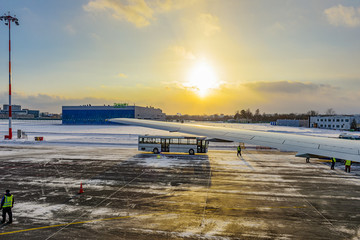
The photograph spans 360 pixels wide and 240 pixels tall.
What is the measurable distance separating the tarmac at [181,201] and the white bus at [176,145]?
5.24 m

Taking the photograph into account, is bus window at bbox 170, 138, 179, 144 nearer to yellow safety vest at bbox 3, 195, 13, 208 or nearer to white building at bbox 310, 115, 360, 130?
yellow safety vest at bbox 3, 195, 13, 208

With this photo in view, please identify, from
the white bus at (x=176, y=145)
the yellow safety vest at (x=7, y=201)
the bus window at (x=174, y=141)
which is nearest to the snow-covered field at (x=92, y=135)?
the white bus at (x=176, y=145)

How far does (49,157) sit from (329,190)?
30694mm

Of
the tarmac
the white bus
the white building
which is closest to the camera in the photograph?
the tarmac

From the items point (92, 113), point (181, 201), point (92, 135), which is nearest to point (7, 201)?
point (181, 201)

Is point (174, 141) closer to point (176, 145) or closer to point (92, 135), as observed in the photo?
point (176, 145)

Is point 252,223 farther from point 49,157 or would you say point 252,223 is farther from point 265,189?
point 49,157

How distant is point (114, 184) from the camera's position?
1614 centimetres

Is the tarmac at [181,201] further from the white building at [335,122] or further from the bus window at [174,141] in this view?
the white building at [335,122]

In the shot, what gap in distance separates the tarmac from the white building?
8262 centimetres

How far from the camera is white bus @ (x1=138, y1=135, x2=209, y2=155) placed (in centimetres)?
2795

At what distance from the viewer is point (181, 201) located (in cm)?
1284

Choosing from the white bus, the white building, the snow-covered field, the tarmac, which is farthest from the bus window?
the white building

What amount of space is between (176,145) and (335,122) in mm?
92943
